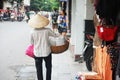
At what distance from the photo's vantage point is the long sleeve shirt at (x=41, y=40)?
909cm

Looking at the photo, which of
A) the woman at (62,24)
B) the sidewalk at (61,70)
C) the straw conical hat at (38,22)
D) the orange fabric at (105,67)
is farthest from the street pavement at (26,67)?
the woman at (62,24)

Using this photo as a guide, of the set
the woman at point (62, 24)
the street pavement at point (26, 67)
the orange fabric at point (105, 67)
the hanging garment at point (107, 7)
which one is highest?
the hanging garment at point (107, 7)

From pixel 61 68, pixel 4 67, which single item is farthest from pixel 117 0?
pixel 4 67

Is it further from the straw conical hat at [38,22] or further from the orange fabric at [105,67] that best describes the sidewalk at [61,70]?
the orange fabric at [105,67]

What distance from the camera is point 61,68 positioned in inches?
509

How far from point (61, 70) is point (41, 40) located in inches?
139

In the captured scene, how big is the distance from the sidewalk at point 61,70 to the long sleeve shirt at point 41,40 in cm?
213

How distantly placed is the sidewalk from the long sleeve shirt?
84.0 inches

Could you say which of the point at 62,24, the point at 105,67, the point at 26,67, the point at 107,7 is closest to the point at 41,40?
the point at 105,67

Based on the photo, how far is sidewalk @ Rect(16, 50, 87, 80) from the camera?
1134 centimetres

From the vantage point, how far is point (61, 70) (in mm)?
12508

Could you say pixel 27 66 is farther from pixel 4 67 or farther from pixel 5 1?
pixel 5 1

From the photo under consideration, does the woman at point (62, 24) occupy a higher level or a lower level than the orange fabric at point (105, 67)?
lower

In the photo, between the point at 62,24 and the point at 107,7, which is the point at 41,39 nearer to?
the point at 107,7
